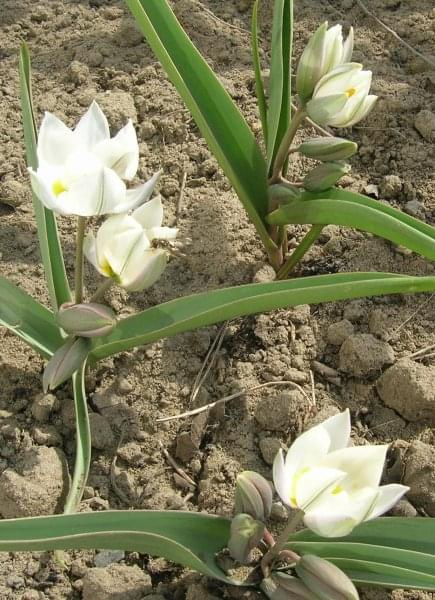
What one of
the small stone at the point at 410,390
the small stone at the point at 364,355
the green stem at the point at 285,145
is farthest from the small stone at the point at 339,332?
the green stem at the point at 285,145

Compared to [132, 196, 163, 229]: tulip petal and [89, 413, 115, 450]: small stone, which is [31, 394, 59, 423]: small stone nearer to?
[89, 413, 115, 450]: small stone

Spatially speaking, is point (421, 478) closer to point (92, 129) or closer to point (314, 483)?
point (314, 483)

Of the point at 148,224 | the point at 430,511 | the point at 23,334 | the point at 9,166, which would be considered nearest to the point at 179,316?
the point at 148,224

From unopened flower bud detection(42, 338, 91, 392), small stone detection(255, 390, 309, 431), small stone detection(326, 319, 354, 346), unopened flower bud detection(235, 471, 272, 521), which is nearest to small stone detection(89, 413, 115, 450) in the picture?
unopened flower bud detection(42, 338, 91, 392)

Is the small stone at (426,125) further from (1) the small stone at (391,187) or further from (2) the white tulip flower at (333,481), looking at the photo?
(2) the white tulip flower at (333,481)

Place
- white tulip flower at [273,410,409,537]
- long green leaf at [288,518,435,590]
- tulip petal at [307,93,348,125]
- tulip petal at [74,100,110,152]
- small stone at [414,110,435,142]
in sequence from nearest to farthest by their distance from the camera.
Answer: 1. white tulip flower at [273,410,409,537]
2. long green leaf at [288,518,435,590]
3. tulip petal at [74,100,110,152]
4. tulip petal at [307,93,348,125]
5. small stone at [414,110,435,142]

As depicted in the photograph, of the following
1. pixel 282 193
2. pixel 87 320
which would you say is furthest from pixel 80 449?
pixel 282 193

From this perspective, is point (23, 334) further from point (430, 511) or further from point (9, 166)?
point (430, 511)

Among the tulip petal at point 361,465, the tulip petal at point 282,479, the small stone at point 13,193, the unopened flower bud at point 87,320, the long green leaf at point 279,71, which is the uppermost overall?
the long green leaf at point 279,71
